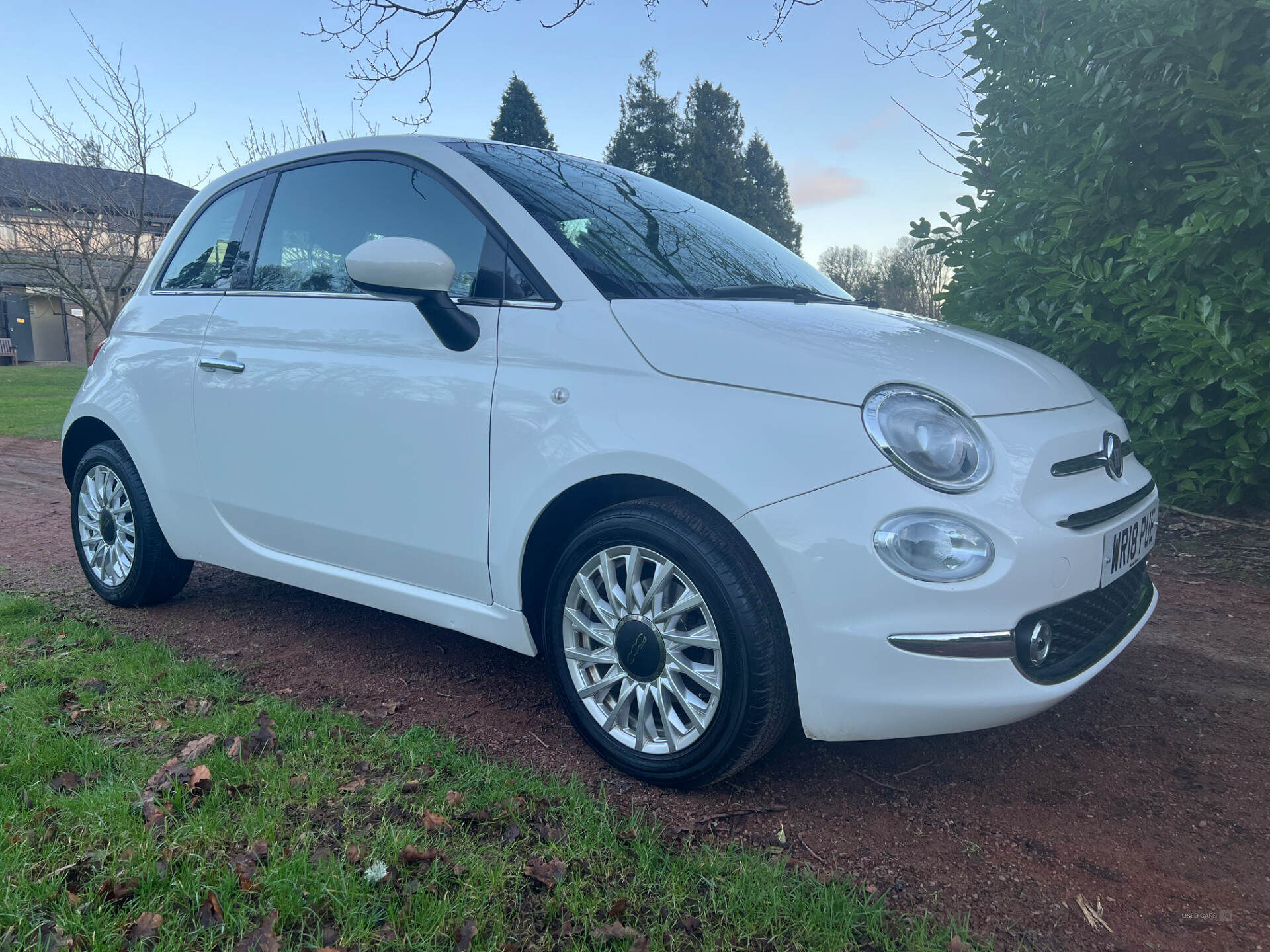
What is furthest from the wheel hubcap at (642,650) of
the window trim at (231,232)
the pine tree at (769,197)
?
the pine tree at (769,197)

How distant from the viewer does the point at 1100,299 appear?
18.1ft

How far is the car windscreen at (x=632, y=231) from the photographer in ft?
9.11

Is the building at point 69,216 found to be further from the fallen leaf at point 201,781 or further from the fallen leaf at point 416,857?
the fallen leaf at point 416,857

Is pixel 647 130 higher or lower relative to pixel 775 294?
higher

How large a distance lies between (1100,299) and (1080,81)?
51.2 inches

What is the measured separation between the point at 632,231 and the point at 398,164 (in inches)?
34.9

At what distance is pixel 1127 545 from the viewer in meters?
2.50

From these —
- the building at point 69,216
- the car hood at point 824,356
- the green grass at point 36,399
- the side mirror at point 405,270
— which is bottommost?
the green grass at point 36,399

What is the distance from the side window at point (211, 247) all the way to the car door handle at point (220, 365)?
343 mm

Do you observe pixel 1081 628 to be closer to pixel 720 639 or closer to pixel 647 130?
pixel 720 639

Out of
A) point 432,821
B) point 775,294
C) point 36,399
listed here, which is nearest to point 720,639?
point 432,821

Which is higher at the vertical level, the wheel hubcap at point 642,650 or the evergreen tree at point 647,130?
the evergreen tree at point 647,130

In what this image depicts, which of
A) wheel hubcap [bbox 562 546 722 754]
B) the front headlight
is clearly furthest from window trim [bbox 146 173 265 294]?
the front headlight

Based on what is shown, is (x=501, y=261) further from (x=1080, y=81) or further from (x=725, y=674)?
(x=1080, y=81)
